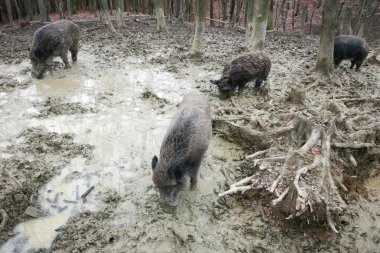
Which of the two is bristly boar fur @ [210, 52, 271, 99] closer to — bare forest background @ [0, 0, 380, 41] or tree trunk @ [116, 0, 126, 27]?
bare forest background @ [0, 0, 380, 41]

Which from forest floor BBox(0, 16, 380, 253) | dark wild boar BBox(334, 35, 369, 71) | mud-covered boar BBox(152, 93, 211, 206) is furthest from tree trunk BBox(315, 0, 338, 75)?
Answer: mud-covered boar BBox(152, 93, 211, 206)

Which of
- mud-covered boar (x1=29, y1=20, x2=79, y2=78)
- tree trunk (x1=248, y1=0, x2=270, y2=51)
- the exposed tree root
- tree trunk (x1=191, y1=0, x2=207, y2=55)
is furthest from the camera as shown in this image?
tree trunk (x1=191, y1=0, x2=207, y2=55)

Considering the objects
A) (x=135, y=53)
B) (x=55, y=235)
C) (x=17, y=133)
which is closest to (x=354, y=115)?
(x=55, y=235)

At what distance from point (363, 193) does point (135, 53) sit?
25.9ft

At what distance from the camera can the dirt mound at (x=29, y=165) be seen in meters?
4.11

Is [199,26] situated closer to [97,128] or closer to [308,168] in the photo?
[97,128]

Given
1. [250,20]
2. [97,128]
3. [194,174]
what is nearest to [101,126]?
[97,128]

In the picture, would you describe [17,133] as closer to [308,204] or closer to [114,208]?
[114,208]

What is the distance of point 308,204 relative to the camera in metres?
3.72

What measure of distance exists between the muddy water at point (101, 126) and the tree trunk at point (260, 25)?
6.24 feet

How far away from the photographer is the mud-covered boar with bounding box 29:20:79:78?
8.38m

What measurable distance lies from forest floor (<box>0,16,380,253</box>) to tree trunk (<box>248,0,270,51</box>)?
142 centimetres

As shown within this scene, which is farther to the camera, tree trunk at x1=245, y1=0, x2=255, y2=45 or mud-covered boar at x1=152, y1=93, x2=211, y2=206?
tree trunk at x1=245, y1=0, x2=255, y2=45

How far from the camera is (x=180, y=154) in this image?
3996 mm
